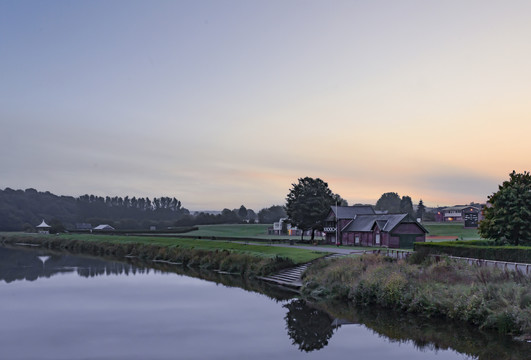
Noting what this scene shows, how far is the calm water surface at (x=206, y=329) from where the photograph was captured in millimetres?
22516

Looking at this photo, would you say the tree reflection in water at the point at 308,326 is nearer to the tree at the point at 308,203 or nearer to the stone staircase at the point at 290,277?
the stone staircase at the point at 290,277

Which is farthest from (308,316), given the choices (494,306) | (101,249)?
(101,249)

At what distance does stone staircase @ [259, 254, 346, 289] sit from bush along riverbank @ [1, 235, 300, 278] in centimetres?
105

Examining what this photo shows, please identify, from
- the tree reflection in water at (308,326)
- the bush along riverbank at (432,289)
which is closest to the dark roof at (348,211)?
the bush along riverbank at (432,289)

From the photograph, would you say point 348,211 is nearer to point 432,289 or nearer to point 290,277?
point 290,277

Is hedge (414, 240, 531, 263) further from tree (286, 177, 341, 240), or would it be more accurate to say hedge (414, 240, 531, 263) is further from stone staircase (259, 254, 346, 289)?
tree (286, 177, 341, 240)

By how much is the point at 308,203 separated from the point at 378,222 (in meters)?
15.5

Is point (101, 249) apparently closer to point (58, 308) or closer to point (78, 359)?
point (58, 308)

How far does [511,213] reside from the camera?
45.9m

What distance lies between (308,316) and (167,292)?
1463cm

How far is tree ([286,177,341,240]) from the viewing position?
8294 centimetres

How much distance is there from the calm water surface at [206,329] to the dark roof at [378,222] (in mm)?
30445

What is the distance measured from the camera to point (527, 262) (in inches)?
1367

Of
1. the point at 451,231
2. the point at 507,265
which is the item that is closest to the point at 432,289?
the point at 507,265
